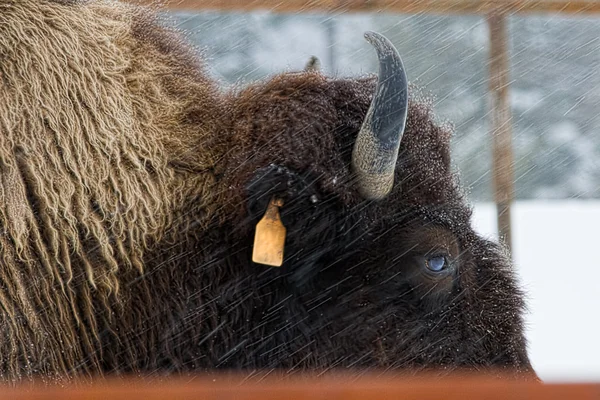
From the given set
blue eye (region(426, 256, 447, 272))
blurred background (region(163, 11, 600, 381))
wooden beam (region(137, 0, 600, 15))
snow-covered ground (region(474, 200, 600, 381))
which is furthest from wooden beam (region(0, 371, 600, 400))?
blurred background (region(163, 11, 600, 381))

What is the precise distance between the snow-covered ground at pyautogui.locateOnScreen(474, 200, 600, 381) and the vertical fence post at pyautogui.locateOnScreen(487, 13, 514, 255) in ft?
3.86

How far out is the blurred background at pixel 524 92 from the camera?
8273 millimetres

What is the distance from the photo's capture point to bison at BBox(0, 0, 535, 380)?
264 centimetres

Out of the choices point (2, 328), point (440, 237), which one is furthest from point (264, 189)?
point (2, 328)

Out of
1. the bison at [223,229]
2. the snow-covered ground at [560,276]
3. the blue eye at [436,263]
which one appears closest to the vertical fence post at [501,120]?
the snow-covered ground at [560,276]

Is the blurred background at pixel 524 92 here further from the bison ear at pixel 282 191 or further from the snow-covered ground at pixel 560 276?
the bison ear at pixel 282 191

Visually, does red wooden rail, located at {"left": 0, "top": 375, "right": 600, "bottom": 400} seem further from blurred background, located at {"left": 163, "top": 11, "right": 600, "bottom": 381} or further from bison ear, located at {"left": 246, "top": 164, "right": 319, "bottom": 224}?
blurred background, located at {"left": 163, "top": 11, "right": 600, "bottom": 381}

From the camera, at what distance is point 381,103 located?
265 centimetres

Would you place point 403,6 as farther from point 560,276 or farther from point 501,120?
point 560,276

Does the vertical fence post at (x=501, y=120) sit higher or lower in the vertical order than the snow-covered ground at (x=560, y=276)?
higher

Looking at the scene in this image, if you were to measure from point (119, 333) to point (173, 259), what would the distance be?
31 centimetres

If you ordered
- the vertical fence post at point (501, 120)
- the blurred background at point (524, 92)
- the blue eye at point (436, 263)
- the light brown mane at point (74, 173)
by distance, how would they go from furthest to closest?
the blurred background at point (524, 92), the vertical fence post at point (501, 120), the blue eye at point (436, 263), the light brown mane at point (74, 173)

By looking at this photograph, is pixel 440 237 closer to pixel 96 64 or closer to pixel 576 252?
pixel 96 64

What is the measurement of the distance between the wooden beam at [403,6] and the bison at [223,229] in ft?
6.90
